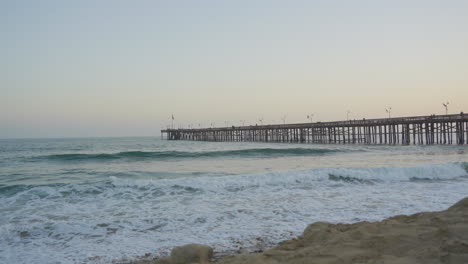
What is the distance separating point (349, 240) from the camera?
170 inches

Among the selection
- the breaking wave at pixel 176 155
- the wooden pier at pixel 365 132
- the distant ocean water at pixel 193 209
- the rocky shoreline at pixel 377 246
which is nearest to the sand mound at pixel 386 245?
the rocky shoreline at pixel 377 246

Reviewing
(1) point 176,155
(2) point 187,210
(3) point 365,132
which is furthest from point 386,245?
(3) point 365,132

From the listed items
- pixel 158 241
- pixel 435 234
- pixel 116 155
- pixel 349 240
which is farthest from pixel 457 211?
pixel 116 155

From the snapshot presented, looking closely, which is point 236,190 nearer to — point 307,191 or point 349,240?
point 307,191

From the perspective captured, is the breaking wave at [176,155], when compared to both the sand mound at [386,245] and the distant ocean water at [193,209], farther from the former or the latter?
the sand mound at [386,245]

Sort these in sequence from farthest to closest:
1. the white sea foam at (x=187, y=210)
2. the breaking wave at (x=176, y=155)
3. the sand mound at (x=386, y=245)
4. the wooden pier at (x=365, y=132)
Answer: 1. the wooden pier at (x=365, y=132)
2. the breaking wave at (x=176, y=155)
3. the white sea foam at (x=187, y=210)
4. the sand mound at (x=386, y=245)

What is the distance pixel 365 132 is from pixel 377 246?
42392 millimetres

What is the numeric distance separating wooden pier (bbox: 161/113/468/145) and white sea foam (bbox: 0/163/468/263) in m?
25.1

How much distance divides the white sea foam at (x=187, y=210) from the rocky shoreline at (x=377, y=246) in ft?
3.23

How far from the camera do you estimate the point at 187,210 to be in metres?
8.51

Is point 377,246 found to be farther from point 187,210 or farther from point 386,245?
point 187,210

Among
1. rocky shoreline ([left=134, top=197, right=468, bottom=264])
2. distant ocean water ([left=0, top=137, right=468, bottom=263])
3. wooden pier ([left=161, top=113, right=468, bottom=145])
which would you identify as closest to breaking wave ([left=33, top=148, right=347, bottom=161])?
wooden pier ([left=161, top=113, right=468, bottom=145])

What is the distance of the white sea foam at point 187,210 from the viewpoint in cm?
596

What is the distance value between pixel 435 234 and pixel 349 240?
0.96m
